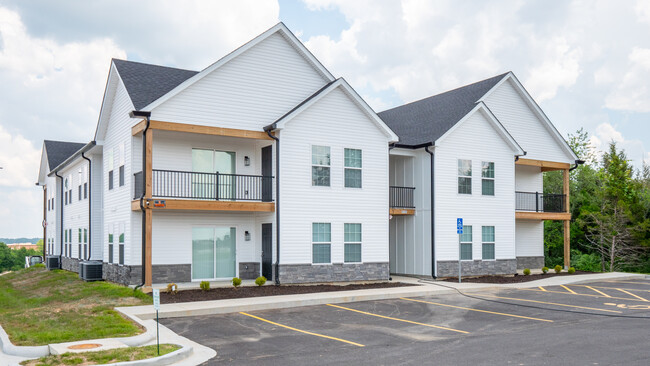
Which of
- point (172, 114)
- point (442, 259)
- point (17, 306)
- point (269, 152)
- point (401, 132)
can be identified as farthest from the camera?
point (401, 132)

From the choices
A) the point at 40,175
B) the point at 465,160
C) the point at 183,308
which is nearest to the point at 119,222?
the point at 183,308

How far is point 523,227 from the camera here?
29.7 meters

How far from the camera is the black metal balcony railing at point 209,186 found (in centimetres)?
2005

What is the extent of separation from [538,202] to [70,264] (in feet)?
81.7

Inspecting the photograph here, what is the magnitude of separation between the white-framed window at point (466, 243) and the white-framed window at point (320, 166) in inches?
274

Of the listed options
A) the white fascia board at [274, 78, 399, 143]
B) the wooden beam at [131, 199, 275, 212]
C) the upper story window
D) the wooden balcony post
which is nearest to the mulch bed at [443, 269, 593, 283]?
the wooden balcony post

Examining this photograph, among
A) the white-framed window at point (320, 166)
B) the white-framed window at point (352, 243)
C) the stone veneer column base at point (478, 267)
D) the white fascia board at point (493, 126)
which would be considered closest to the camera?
the white-framed window at point (320, 166)

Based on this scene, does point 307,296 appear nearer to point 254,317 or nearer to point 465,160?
point 254,317

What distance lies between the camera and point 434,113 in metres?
27.8

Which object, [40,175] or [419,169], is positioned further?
[40,175]

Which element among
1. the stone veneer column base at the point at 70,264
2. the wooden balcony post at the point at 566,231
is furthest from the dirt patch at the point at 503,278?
the stone veneer column base at the point at 70,264

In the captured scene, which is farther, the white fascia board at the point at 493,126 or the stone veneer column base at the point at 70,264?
the stone veneer column base at the point at 70,264

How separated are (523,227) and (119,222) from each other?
19.6 meters

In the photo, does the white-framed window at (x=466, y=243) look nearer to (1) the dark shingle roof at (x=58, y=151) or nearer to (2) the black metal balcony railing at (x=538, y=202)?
(2) the black metal balcony railing at (x=538, y=202)
